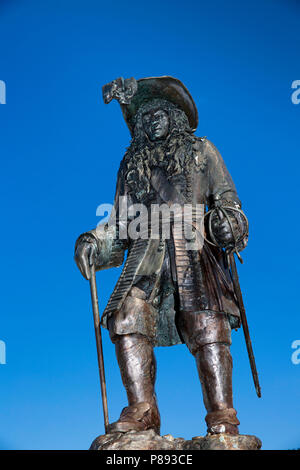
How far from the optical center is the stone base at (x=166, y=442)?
3.25 meters

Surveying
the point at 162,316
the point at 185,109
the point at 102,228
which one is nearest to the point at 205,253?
the point at 162,316

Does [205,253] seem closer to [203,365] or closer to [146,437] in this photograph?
[203,365]

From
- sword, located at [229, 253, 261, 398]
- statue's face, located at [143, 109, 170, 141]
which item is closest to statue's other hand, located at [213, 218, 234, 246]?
sword, located at [229, 253, 261, 398]

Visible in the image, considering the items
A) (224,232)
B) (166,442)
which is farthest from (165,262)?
(166,442)

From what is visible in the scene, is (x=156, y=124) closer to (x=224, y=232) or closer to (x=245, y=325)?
(x=224, y=232)

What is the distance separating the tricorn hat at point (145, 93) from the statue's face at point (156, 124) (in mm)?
170

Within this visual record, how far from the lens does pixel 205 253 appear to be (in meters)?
4.06

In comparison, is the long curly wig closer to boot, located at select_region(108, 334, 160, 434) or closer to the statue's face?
the statue's face

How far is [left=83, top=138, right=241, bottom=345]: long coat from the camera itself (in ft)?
12.8

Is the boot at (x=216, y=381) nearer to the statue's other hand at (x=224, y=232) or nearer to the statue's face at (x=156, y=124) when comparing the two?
the statue's other hand at (x=224, y=232)

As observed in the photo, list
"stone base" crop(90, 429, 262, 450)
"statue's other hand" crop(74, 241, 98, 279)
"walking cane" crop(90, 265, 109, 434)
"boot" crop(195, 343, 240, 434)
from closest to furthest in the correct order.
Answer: "stone base" crop(90, 429, 262, 450), "boot" crop(195, 343, 240, 434), "walking cane" crop(90, 265, 109, 434), "statue's other hand" crop(74, 241, 98, 279)

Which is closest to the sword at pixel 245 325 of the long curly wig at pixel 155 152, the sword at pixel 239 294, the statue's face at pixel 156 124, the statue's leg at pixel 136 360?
the sword at pixel 239 294

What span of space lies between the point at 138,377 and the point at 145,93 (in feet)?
6.76

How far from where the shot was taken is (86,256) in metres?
4.30
